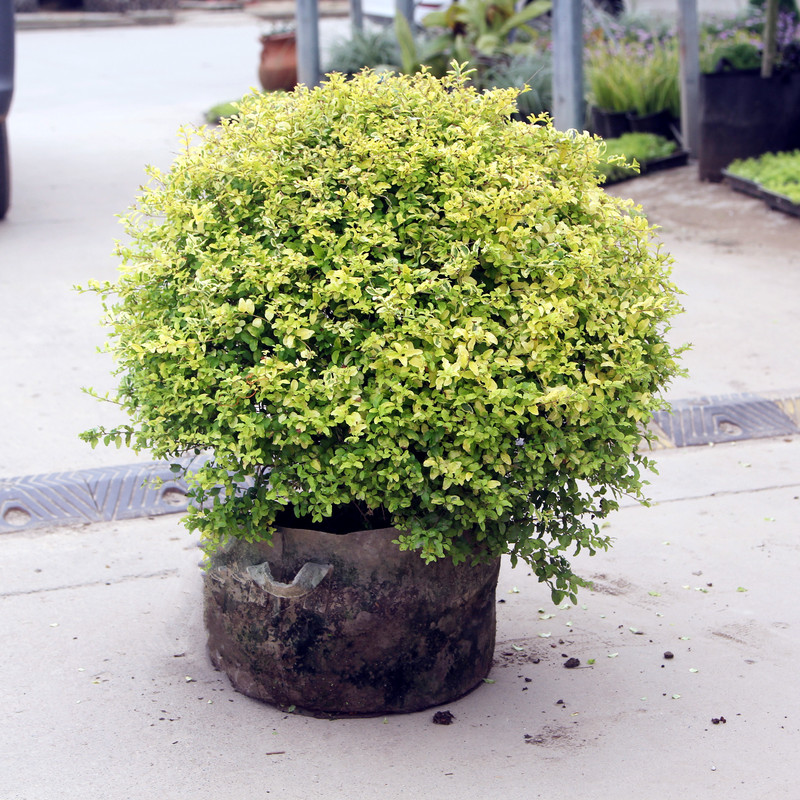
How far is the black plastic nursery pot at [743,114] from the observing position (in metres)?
8.49

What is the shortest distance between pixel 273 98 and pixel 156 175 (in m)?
0.38

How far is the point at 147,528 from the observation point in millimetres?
3887

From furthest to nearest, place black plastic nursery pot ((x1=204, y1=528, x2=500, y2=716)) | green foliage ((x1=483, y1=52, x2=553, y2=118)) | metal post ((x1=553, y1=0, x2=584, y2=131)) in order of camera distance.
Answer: green foliage ((x1=483, y1=52, x2=553, y2=118))
metal post ((x1=553, y1=0, x2=584, y2=131))
black plastic nursery pot ((x1=204, y1=528, x2=500, y2=716))

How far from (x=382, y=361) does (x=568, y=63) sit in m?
6.40

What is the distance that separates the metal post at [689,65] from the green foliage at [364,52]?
13.0 ft

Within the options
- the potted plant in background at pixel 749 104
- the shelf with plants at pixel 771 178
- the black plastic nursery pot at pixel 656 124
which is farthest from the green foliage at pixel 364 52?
the shelf with plants at pixel 771 178

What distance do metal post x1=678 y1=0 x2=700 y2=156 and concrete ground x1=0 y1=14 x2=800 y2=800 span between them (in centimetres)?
420

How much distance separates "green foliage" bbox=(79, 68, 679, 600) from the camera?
2449mm

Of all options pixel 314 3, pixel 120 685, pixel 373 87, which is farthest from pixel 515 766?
pixel 314 3

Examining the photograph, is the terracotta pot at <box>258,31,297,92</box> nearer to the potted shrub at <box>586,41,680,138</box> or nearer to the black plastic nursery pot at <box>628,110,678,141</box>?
the potted shrub at <box>586,41,680,138</box>

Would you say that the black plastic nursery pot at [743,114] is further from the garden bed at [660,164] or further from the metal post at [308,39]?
the metal post at [308,39]

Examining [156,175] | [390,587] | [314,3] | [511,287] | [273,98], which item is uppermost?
[314,3]

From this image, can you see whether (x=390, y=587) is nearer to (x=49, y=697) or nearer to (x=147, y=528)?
(x=49, y=697)

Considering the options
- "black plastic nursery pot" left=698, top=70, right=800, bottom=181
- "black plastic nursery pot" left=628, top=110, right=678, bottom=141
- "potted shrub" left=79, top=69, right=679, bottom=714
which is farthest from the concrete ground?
"black plastic nursery pot" left=628, top=110, right=678, bottom=141
